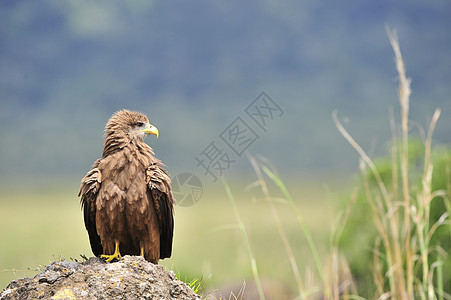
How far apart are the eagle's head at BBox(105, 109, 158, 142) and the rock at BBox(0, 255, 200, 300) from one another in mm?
1428

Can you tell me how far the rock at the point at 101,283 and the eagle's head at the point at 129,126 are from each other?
4.69ft

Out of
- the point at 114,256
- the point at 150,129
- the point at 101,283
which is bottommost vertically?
the point at 101,283

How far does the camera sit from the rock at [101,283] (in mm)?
3850

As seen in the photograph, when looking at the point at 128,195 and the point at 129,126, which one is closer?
the point at 128,195

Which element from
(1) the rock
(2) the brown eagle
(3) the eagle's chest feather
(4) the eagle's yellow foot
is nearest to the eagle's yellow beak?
(2) the brown eagle

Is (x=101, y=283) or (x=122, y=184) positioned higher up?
(x=122, y=184)

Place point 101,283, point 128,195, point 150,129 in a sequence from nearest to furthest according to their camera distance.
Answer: point 101,283 → point 128,195 → point 150,129

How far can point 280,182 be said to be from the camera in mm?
4898

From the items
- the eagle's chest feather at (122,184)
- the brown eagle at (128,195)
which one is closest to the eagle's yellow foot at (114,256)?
the brown eagle at (128,195)

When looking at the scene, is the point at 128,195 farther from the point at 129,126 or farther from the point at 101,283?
the point at 101,283

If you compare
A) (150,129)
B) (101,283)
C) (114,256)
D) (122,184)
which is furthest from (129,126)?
(101,283)

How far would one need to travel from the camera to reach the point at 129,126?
17.1 ft

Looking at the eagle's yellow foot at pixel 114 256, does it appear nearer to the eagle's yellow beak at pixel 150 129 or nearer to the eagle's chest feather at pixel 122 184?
the eagle's chest feather at pixel 122 184

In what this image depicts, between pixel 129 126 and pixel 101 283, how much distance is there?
1811 millimetres
